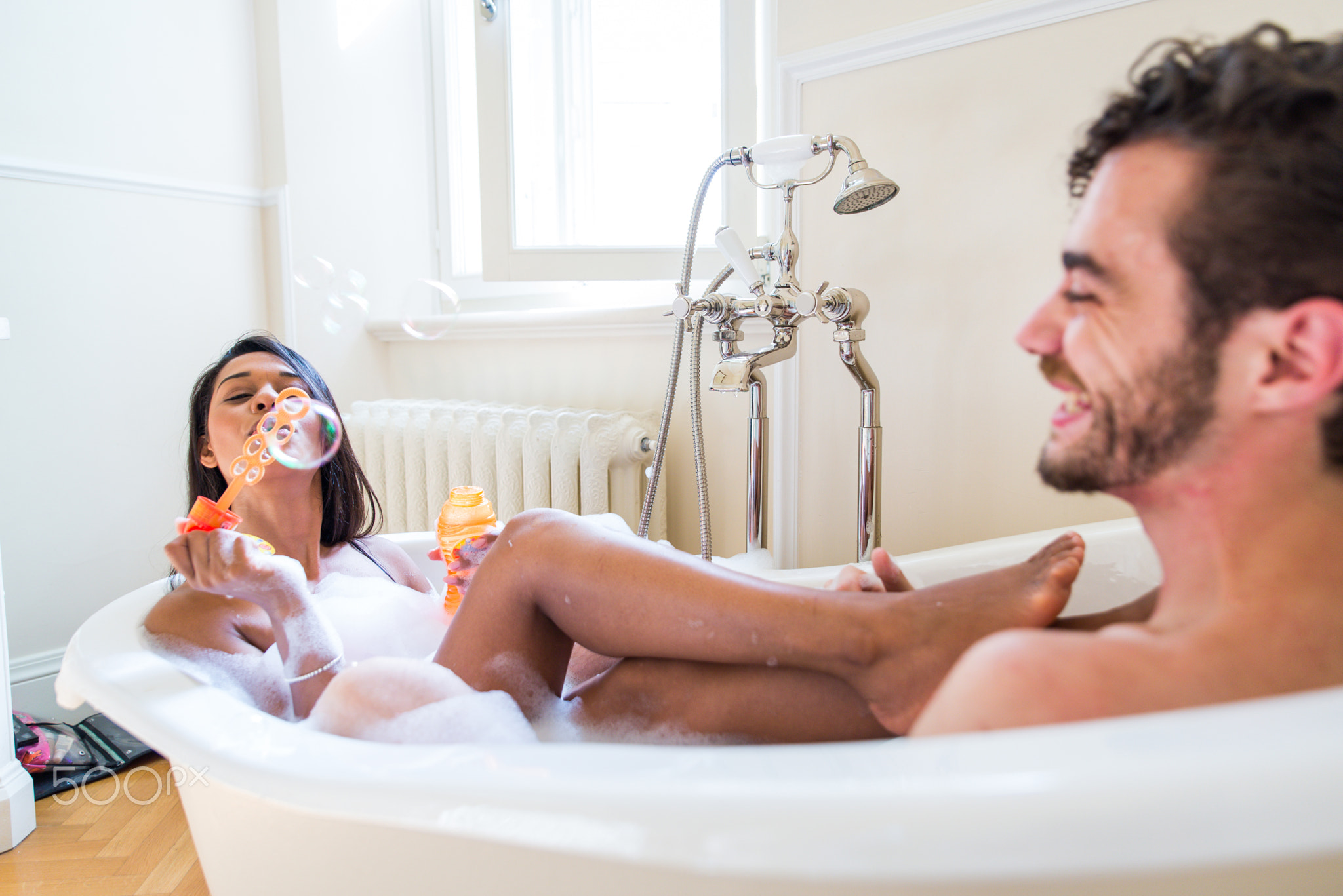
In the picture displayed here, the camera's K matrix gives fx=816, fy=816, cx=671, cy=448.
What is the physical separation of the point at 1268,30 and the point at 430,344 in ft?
6.85

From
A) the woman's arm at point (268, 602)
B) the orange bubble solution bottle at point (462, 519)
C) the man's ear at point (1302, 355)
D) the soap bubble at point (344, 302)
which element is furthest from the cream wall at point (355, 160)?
the man's ear at point (1302, 355)

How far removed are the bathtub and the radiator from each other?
41.1 inches

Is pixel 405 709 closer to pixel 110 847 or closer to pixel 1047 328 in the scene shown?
pixel 1047 328

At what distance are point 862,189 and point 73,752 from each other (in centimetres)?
180

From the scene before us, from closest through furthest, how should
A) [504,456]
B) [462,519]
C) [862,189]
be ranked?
[862,189] → [462,519] → [504,456]

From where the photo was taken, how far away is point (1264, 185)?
43cm

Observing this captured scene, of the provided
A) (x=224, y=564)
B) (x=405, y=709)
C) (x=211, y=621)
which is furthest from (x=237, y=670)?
(x=405, y=709)

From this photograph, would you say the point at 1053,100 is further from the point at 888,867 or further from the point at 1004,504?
the point at 888,867

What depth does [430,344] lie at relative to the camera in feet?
7.54

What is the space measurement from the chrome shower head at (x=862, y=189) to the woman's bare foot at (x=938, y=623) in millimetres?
522

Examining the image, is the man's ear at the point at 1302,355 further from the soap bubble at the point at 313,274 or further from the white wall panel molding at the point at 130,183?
the white wall panel molding at the point at 130,183

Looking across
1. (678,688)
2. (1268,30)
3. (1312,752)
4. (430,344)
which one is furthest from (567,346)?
(1312,752)

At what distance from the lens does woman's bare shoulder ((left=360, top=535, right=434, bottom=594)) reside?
1.33 metres

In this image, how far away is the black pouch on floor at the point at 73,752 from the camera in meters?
1.55
